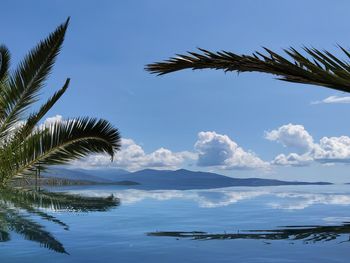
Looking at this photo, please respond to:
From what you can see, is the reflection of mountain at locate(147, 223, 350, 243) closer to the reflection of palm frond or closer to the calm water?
the calm water

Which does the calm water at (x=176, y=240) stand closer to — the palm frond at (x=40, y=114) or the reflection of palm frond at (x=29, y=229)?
the reflection of palm frond at (x=29, y=229)

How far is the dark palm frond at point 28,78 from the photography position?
443 inches

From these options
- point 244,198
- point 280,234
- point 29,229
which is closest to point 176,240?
point 280,234

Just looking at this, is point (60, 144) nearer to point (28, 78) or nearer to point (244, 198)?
point (28, 78)

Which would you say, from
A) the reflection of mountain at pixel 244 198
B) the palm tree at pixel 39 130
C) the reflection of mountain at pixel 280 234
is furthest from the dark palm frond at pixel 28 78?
the reflection of mountain at pixel 280 234

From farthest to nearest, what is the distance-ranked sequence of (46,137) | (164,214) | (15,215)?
(46,137), (164,214), (15,215)

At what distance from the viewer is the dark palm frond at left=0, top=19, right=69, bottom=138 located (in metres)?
11.2

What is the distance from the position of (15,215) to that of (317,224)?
13.2 feet

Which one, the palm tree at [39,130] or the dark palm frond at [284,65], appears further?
the palm tree at [39,130]

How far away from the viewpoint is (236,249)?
13.8 feet

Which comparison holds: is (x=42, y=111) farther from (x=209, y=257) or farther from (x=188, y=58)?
(x=209, y=257)

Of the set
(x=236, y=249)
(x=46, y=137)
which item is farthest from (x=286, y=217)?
(x=46, y=137)

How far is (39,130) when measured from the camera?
10977mm

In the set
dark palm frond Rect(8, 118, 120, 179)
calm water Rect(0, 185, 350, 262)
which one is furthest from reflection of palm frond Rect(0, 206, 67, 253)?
dark palm frond Rect(8, 118, 120, 179)
